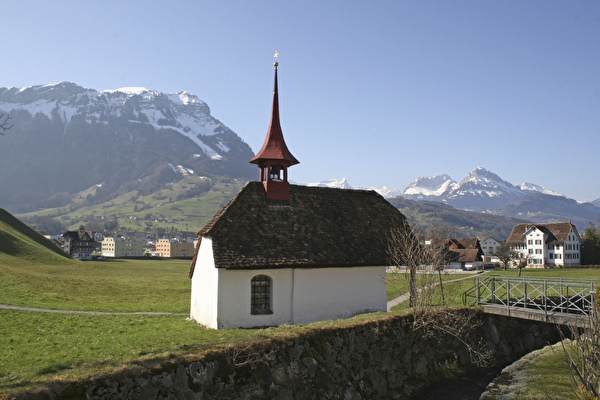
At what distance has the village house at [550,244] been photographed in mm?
92688

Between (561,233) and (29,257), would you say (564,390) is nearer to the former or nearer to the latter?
(29,257)

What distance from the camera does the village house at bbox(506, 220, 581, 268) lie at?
92688 mm

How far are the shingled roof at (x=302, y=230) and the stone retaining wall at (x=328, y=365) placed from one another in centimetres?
506

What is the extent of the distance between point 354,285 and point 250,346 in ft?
34.4

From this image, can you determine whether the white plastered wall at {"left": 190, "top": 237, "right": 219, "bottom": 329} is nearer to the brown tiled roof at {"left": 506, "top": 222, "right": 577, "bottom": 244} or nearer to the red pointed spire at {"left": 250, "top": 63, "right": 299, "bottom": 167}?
the red pointed spire at {"left": 250, "top": 63, "right": 299, "bottom": 167}

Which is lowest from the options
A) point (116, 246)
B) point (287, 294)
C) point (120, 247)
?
point (120, 247)

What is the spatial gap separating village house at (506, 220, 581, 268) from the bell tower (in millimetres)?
84106

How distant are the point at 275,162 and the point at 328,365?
42.7 feet

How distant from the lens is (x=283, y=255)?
20.9 meters

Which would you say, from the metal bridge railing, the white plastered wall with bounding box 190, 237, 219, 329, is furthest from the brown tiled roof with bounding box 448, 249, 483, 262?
the white plastered wall with bounding box 190, 237, 219, 329

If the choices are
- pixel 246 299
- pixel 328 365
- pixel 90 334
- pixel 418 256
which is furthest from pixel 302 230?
pixel 90 334

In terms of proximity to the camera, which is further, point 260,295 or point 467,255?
point 467,255

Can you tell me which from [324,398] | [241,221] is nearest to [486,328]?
[324,398]

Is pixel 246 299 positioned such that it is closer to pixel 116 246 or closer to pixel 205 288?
pixel 205 288
